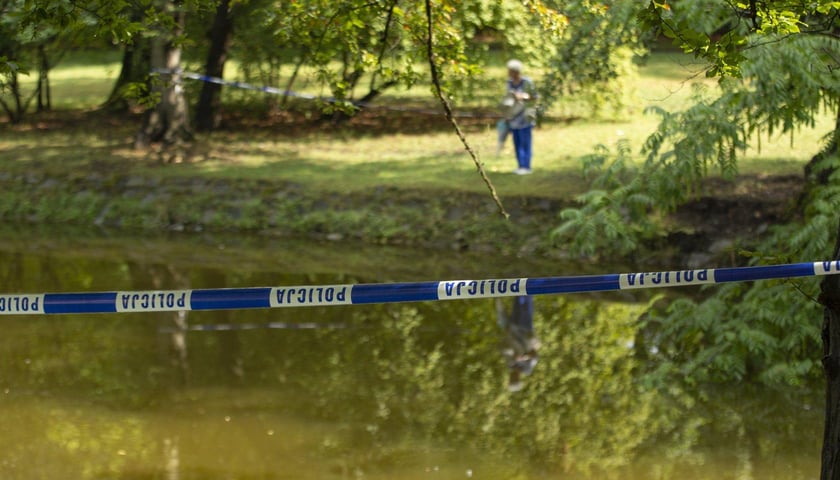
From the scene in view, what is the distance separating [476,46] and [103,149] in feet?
21.7

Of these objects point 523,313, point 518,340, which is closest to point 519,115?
point 523,313

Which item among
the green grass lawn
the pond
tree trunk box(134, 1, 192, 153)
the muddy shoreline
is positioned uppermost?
tree trunk box(134, 1, 192, 153)

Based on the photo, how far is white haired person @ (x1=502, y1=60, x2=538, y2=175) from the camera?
53.1 feet

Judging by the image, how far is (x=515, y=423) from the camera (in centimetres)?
851

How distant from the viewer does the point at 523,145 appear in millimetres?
16297

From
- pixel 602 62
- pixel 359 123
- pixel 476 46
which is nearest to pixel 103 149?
pixel 359 123

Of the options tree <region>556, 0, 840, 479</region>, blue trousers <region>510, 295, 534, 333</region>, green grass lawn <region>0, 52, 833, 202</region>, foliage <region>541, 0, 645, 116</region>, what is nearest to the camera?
tree <region>556, 0, 840, 479</region>

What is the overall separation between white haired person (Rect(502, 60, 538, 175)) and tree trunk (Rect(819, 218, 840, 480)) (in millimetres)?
10998

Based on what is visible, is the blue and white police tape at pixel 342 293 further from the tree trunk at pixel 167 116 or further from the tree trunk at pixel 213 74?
the tree trunk at pixel 213 74

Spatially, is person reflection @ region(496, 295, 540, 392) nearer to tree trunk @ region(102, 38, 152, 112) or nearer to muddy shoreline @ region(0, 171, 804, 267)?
muddy shoreline @ region(0, 171, 804, 267)

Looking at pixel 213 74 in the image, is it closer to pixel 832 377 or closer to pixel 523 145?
pixel 523 145

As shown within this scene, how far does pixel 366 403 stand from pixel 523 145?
792 cm

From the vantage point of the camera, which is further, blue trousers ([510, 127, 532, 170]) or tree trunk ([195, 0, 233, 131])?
tree trunk ([195, 0, 233, 131])

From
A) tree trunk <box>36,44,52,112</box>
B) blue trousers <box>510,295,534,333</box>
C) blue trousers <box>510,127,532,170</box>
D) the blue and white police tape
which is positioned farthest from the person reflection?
tree trunk <box>36,44,52,112</box>
